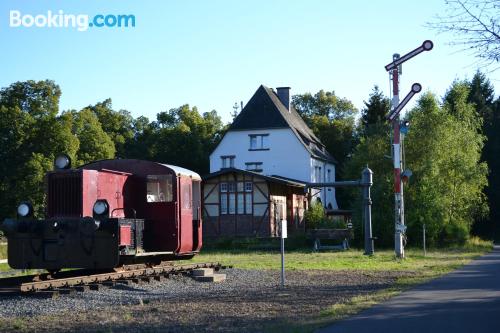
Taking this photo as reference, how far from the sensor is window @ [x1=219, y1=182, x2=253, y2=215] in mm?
47500

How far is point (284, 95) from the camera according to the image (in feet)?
208

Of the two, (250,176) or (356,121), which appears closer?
(250,176)

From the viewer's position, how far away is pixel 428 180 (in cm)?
4034

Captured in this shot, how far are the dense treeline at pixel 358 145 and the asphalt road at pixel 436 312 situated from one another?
22.7m

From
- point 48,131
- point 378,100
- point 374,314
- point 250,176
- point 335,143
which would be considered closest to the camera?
point 374,314

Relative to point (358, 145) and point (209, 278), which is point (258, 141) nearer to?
point (358, 145)

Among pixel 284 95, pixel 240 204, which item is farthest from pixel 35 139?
pixel 284 95

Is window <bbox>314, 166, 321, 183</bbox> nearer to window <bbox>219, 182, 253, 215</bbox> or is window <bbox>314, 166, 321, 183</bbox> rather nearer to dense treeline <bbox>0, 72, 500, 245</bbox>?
dense treeline <bbox>0, 72, 500, 245</bbox>

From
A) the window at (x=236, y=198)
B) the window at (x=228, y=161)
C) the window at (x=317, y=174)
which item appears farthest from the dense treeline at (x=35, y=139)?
the window at (x=317, y=174)

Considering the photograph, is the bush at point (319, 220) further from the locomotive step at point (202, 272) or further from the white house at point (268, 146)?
the locomotive step at point (202, 272)

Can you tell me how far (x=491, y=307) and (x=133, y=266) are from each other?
10413mm

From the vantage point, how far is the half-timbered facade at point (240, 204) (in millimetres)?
47312

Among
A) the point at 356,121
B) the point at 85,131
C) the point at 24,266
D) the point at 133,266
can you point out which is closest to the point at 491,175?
the point at 356,121

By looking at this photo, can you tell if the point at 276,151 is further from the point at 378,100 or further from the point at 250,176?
the point at 378,100
